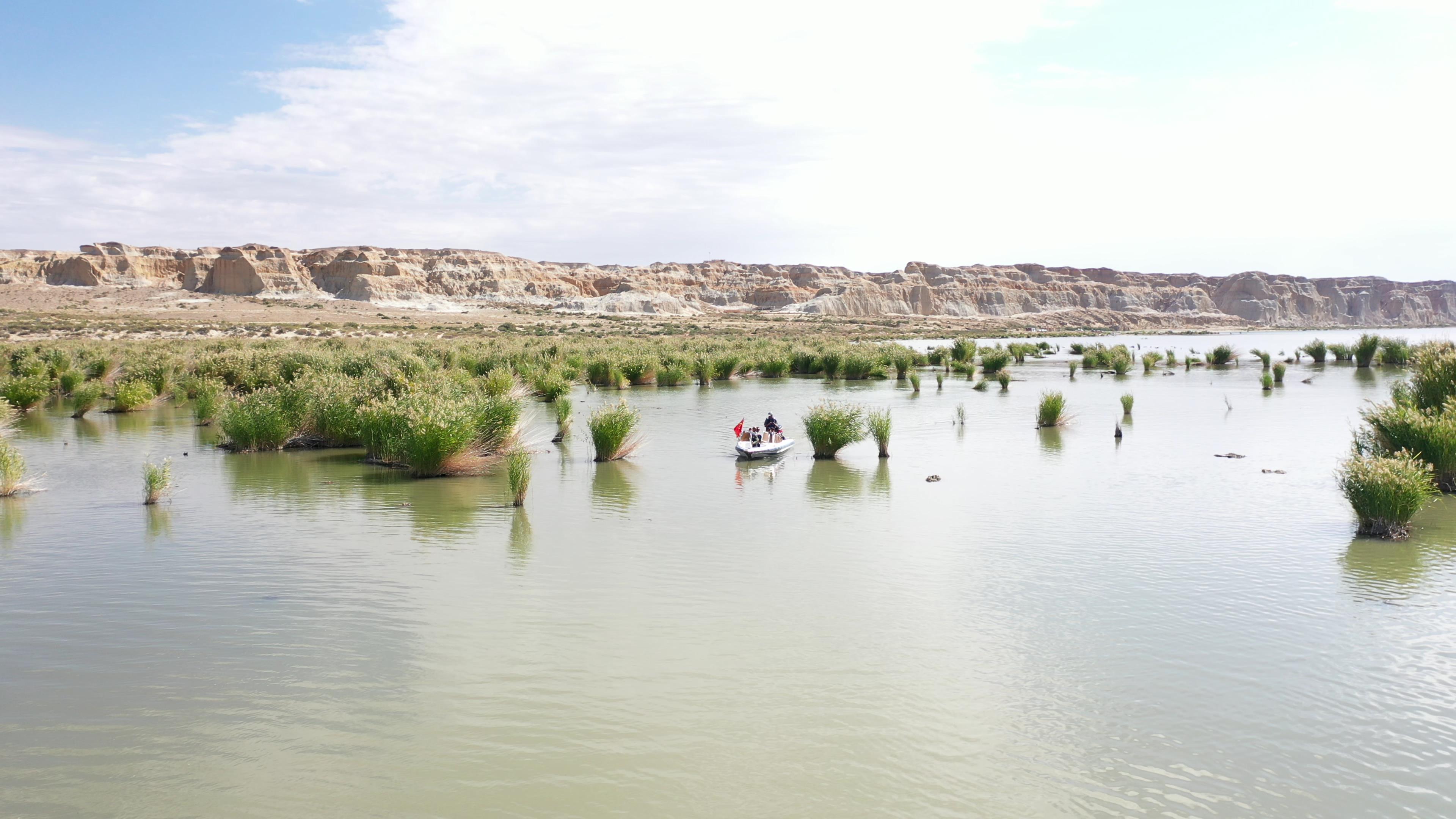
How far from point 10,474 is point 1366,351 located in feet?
154

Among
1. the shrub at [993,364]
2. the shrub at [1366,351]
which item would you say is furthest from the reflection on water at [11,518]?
the shrub at [1366,351]

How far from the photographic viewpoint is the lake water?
5.11 m

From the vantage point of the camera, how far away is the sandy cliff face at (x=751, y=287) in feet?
396

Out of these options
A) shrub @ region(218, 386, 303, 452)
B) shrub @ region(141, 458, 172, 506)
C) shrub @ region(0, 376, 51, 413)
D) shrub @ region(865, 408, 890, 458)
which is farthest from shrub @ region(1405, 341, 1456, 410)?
shrub @ region(0, 376, 51, 413)

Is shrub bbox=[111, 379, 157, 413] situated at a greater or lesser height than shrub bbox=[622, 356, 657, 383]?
lesser

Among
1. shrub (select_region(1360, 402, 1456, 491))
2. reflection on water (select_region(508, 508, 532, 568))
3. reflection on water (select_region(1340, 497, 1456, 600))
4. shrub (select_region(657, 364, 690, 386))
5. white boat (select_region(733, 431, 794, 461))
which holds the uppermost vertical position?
shrub (select_region(1360, 402, 1456, 491))

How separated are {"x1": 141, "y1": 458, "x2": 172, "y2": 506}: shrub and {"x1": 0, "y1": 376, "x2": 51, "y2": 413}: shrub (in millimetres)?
13358

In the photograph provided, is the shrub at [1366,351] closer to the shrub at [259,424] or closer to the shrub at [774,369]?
the shrub at [774,369]

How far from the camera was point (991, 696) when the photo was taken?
20.5 feet

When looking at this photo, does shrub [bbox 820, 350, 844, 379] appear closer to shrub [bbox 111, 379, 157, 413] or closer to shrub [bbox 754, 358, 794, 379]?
shrub [bbox 754, 358, 794, 379]

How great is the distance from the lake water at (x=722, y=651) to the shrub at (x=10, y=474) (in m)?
0.30

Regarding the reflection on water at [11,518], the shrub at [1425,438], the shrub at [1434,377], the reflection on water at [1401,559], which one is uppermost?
the shrub at [1434,377]

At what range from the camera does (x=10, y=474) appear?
41.5 ft

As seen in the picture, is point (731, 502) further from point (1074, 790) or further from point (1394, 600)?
point (1074, 790)
